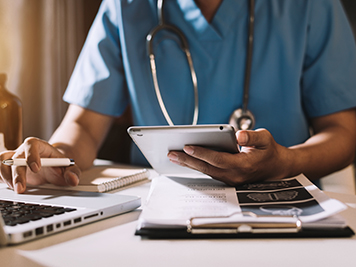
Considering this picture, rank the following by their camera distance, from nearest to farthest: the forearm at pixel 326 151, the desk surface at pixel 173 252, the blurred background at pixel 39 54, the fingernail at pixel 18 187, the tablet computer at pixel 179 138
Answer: the desk surface at pixel 173 252, the tablet computer at pixel 179 138, the fingernail at pixel 18 187, the forearm at pixel 326 151, the blurred background at pixel 39 54

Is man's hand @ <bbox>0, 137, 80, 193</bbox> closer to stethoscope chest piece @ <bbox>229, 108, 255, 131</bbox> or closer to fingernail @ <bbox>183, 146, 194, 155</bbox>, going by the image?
fingernail @ <bbox>183, 146, 194, 155</bbox>

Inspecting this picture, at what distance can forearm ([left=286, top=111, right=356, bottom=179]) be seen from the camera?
0.70 metres

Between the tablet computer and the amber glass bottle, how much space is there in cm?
54

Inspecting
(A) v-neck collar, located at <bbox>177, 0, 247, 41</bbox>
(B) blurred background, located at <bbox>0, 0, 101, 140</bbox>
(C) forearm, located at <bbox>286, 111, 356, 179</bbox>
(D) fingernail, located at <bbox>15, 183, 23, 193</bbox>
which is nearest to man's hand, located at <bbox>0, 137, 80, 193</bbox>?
(D) fingernail, located at <bbox>15, 183, 23, 193</bbox>

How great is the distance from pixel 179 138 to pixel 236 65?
0.51 meters

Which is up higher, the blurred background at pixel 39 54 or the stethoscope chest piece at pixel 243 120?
the blurred background at pixel 39 54

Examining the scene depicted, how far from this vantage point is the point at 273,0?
0.95 meters

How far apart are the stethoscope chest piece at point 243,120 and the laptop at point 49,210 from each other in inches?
18.6

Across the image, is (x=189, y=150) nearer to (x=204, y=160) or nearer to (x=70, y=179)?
(x=204, y=160)

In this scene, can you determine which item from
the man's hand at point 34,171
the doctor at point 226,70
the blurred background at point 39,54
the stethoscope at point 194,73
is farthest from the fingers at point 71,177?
the blurred background at point 39,54

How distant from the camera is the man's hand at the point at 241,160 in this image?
0.52m

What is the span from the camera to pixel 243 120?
0.91 metres

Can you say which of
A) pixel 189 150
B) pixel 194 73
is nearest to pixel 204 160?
pixel 189 150

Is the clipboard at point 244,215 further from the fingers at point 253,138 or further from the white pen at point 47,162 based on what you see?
the white pen at point 47,162
